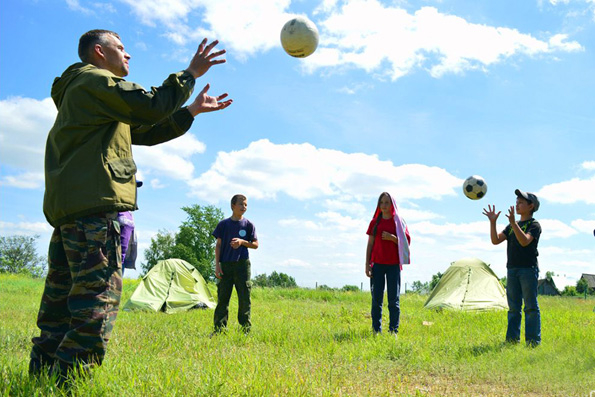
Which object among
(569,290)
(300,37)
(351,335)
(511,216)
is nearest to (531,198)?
(511,216)

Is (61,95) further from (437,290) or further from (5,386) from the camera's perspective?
(437,290)

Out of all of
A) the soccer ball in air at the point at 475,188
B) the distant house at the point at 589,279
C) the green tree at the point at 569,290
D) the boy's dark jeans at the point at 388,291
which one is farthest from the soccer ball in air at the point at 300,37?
the distant house at the point at 589,279

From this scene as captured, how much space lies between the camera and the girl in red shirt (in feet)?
23.5

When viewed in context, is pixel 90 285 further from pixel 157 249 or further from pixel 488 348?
pixel 157 249

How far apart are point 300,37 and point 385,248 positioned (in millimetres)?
3368

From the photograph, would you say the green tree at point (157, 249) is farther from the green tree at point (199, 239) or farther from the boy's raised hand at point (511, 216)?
the boy's raised hand at point (511, 216)

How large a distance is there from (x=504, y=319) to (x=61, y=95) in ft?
29.3

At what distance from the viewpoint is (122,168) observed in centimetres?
327

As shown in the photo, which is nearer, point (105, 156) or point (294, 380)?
point (105, 156)

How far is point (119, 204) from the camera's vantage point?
3189mm

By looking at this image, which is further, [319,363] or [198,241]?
[198,241]

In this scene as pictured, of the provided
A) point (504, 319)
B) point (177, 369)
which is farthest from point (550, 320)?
point (177, 369)

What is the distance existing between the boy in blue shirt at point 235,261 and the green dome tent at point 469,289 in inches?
253

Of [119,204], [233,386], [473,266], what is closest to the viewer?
[119,204]
